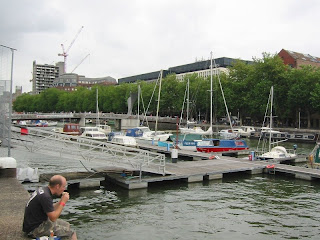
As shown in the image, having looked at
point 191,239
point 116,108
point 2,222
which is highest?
point 116,108

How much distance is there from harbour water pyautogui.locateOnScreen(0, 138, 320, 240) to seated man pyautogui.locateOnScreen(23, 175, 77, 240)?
6.25 meters

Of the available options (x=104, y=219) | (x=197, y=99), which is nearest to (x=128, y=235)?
(x=104, y=219)

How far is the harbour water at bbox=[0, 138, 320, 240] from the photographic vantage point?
15305mm

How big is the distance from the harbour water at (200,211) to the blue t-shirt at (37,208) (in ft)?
20.9

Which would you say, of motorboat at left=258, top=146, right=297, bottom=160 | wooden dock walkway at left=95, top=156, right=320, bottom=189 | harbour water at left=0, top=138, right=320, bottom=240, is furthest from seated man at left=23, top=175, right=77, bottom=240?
motorboat at left=258, top=146, right=297, bottom=160

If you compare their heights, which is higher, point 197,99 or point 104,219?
point 197,99

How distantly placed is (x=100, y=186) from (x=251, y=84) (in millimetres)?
77993

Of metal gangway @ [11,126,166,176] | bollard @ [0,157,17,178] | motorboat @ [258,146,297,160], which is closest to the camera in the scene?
bollard @ [0,157,17,178]

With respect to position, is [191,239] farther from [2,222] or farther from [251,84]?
[251,84]

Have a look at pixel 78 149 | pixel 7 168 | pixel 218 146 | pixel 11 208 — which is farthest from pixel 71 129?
pixel 11 208

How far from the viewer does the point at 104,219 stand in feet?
54.7

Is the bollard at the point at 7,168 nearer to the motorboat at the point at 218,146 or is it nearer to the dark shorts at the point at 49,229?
the dark shorts at the point at 49,229

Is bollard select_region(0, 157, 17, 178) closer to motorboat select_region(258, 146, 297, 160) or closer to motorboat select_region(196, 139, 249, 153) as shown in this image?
motorboat select_region(258, 146, 297, 160)

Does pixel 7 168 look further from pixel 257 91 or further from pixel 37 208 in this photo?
pixel 257 91
